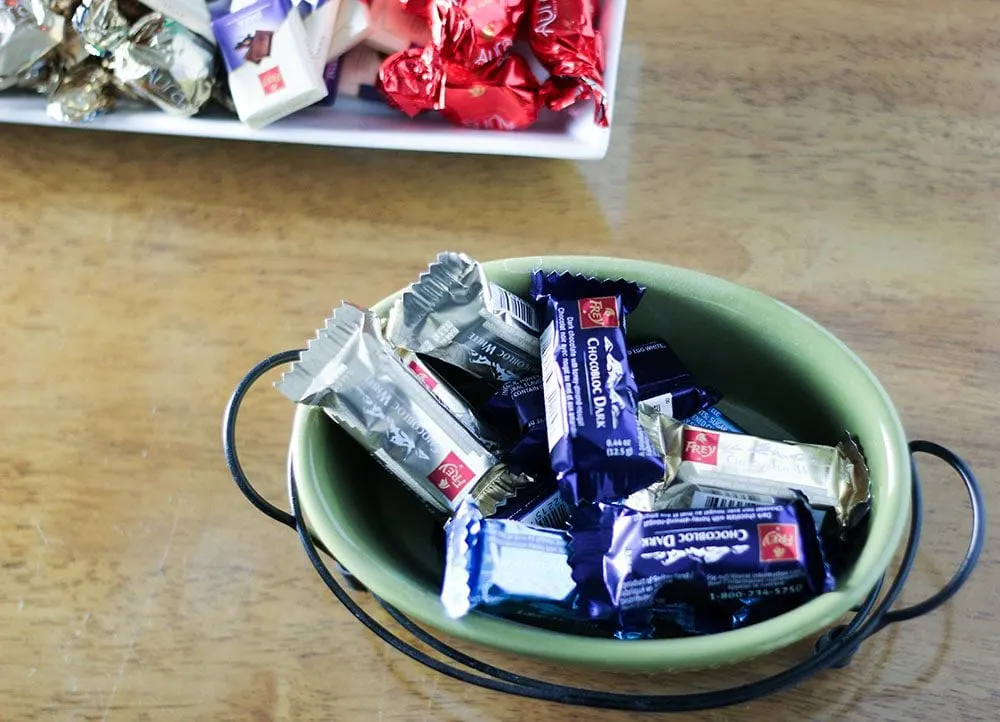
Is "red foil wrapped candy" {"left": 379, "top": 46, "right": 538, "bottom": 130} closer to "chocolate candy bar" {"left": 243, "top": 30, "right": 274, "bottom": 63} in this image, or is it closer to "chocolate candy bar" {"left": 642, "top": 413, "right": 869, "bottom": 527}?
"chocolate candy bar" {"left": 243, "top": 30, "right": 274, "bottom": 63}

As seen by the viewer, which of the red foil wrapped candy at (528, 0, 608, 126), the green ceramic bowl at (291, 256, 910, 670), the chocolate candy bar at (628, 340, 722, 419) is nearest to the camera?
the green ceramic bowl at (291, 256, 910, 670)

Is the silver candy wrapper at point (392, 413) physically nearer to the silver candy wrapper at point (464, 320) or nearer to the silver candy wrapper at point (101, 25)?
the silver candy wrapper at point (464, 320)

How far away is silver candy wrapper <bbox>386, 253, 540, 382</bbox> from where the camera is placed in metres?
0.47

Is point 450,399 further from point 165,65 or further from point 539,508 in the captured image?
point 165,65

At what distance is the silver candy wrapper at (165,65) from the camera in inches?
26.3

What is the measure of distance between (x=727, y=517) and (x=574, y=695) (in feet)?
0.35

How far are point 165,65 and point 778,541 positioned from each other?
531 millimetres

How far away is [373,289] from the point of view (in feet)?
2.10

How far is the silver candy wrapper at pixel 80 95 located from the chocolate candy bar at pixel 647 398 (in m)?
0.40

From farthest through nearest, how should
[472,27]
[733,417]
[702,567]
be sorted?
[472,27]
[733,417]
[702,567]

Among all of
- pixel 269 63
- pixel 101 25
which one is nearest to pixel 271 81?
pixel 269 63

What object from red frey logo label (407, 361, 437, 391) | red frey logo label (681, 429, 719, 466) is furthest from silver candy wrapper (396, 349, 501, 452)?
red frey logo label (681, 429, 719, 466)

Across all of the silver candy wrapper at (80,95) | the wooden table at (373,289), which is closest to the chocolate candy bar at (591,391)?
the wooden table at (373,289)

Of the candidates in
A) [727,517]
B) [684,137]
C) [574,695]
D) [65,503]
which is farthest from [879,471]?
[65,503]
